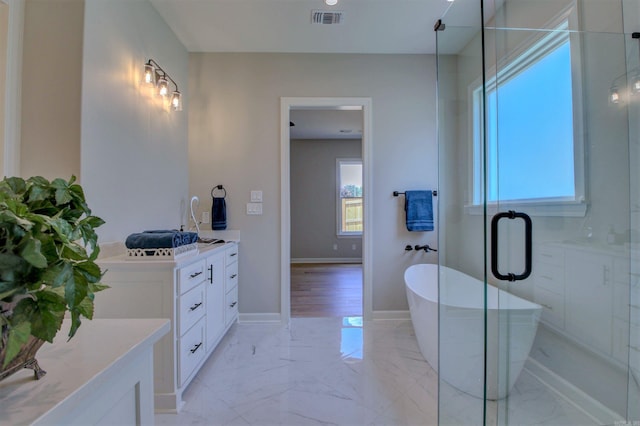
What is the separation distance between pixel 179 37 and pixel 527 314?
3534mm

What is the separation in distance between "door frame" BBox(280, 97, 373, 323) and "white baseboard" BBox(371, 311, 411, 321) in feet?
0.19

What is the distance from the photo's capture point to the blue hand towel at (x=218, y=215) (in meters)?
2.98

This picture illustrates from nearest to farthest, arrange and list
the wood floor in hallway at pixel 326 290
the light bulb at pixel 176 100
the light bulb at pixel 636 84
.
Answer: the light bulb at pixel 636 84
the light bulb at pixel 176 100
the wood floor in hallway at pixel 326 290

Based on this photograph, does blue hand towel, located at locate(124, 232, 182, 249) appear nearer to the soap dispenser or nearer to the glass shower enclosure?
the glass shower enclosure

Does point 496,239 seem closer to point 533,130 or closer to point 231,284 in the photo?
point 533,130

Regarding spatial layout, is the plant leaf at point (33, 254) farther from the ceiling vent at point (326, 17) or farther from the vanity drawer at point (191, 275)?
the ceiling vent at point (326, 17)

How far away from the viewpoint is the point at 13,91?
1.48m

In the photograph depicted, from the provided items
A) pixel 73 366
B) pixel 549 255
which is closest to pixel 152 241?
pixel 73 366

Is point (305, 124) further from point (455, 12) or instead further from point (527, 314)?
point (527, 314)

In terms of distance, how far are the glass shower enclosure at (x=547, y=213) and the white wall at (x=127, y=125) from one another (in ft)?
6.81

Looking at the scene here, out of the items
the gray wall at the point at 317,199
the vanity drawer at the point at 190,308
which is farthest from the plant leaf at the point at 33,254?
the gray wall at the point at 317,199

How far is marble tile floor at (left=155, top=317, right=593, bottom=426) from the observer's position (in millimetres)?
1651

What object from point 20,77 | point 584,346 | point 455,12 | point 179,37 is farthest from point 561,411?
point 179,37

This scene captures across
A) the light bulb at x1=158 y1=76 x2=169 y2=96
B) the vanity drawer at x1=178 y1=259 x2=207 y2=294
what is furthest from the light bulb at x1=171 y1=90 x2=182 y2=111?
the vanity drawer at x1=178 y1=259 x2=207 y2=294
